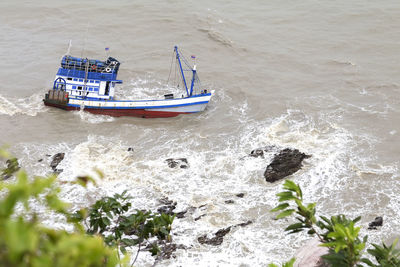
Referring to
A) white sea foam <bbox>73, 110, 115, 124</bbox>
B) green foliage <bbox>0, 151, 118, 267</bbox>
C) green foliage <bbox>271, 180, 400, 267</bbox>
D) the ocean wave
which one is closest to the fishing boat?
white sea foam <bbox>73, 110, 115, 124</bbox>

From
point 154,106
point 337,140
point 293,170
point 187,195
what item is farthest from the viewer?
point 154,106

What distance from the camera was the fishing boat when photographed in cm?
3016

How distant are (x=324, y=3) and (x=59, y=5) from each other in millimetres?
30277

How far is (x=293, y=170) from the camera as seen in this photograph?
22.5m

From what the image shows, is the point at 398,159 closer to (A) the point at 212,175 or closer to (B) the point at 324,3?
(A) the point at 212,175

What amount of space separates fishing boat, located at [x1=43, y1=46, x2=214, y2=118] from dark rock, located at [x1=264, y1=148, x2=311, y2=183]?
Result: 27.9 feet

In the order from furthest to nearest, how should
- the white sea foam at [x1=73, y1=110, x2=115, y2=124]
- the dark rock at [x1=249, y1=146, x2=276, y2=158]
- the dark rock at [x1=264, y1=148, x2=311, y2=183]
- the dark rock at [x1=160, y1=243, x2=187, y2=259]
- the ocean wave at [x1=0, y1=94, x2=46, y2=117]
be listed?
the ocean wave at [x1=0, y1=94, x2=46, y2=117] → the white sea foam at [x1=73, y1=110, x2=115, y2=124] → the dark rock at [x1=249, y1=146, x2=276, y2=158] → the dark rock at [x1=264, y1=148, x2=311, y2=183] → the dark rock at [x1=160, y1=243, x2=187, y2=259]

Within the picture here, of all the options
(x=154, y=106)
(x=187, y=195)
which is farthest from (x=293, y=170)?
(x=154, y=106)

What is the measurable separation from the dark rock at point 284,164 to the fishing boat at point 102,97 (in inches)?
335

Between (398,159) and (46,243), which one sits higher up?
(46,243)

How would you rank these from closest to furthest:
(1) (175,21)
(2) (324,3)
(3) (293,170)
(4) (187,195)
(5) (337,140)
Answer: (4) (187,195)
(3) (293,170)
(5) (337,140)
(1) (175,21)
(2) (324,3)

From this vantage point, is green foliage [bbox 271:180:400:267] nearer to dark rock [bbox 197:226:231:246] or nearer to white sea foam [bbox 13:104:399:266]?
white sea foam [bbox 13:104:399:266]

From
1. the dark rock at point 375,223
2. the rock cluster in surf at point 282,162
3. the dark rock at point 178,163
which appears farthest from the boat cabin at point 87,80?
the dark rock at point 375,223

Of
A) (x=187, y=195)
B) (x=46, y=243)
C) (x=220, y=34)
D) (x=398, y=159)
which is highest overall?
(x=46, y=243)
